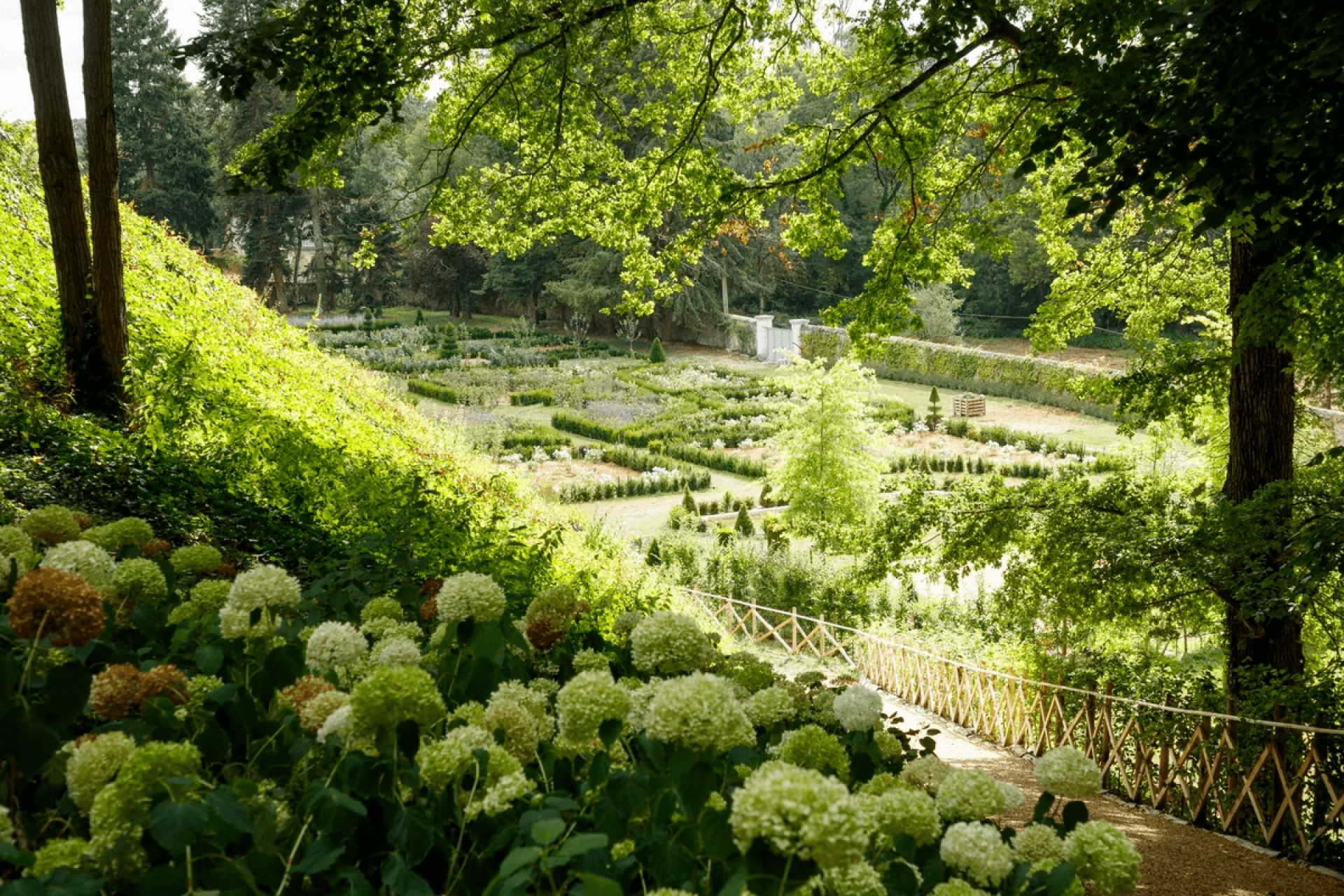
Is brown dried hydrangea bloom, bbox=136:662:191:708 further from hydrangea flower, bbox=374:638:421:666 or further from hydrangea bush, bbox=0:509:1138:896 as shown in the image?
hydrangea flower, bbox=374:638:421:666

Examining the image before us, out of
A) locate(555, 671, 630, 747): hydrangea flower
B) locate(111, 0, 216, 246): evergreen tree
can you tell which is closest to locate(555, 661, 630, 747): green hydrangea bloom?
locate(555, 671, 630, 747): hydrangea flower

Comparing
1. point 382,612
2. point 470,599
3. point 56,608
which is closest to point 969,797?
point 470,599

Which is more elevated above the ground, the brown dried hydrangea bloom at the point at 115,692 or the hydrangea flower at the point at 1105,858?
the brown dried hydrangea bloom at the point at 115,692

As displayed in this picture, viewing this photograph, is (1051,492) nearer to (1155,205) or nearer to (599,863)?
(1155,205)

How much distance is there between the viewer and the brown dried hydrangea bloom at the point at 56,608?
133 centimetres

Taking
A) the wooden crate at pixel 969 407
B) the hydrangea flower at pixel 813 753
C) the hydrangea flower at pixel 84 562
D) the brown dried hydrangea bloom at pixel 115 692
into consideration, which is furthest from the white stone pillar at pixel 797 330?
the brown dried hydrangea bloom at pixel 115 692

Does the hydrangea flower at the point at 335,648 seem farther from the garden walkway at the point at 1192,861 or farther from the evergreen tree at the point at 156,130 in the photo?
the evergreen tree at the point at 156,130

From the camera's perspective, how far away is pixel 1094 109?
3.37 metres

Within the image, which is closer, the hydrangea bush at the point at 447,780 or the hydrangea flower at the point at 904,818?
the hydrangea bush at the point at 447,780

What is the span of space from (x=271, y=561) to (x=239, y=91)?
2.26 meters

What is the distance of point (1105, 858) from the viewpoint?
50.1 inches

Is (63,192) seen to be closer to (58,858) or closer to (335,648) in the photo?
→ (335,648)

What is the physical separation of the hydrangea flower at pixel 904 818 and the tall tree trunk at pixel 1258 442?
633 cm

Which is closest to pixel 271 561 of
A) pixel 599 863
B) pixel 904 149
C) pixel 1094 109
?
pixel 599 863
